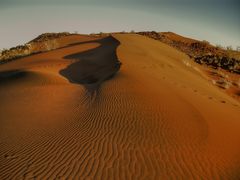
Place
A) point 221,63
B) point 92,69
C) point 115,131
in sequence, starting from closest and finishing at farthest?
point 115,131, point 92,69, point 221,63

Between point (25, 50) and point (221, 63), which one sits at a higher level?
point (221, 63)

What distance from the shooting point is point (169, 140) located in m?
7.58

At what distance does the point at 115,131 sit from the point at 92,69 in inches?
380

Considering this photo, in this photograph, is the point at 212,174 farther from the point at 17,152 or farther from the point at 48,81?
the point at 48,81

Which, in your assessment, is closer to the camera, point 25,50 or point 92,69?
point 92,69

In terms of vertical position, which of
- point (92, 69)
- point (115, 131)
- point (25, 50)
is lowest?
point (25, 50)

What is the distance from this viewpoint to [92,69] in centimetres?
1733

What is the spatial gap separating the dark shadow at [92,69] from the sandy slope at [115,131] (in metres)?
0.84

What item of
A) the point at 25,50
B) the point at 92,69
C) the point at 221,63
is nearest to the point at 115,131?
the point at 92,69

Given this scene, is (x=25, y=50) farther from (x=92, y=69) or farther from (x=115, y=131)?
(x=115, y=131)

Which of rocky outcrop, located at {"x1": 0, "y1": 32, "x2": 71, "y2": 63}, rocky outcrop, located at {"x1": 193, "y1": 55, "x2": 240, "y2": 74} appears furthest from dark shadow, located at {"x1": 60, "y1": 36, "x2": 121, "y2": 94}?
rocky outcrop, located at {"x1": 193, "y1": 55, "x2": 240, "y2": 74}

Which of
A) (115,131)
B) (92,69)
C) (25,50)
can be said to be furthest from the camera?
(25,50)

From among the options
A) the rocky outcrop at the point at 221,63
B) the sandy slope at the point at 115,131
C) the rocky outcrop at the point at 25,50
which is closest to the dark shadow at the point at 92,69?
the sandy slope at the point at 115,131

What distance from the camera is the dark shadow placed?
14489 mm
